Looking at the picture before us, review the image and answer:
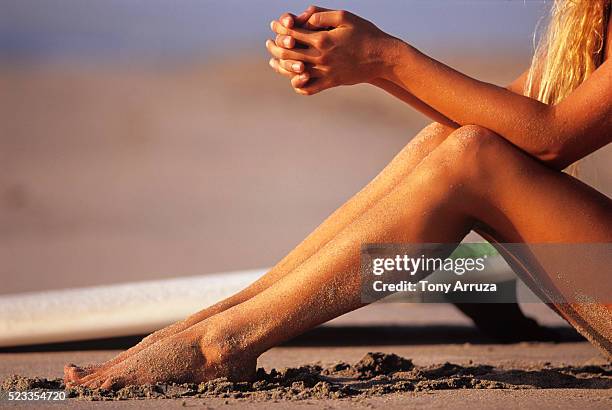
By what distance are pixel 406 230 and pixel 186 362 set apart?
1.96 ft

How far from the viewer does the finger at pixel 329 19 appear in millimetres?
2420

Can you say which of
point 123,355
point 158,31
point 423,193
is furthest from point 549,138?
point 158,31

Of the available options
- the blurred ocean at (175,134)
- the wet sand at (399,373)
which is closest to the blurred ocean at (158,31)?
the blurred ocean at (175,134)

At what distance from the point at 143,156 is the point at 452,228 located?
725 centimetres

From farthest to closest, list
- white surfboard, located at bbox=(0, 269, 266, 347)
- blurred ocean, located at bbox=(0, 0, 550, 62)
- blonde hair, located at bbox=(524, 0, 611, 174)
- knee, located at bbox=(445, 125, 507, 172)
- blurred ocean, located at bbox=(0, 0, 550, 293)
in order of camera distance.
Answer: blurred ocean, located at bbox=(0, 0, 550, 62) < blurred ocean, located at bbox=(0, 0, 550, 293) < white surfboard, located at bbox=(0, 269, 266, 347) < blonde hair, located at bbox=(524, 0, 611, 174) < knee, located at bbox=(445, 125, 507, 172)

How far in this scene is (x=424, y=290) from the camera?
361 centimetres

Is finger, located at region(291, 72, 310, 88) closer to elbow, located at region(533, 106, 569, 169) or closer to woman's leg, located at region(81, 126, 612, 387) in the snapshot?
woman's leg, located at region(81, 126, 612, 387)

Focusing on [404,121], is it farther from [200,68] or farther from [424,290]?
[424,290]

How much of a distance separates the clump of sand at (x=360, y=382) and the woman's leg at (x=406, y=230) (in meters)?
0.04

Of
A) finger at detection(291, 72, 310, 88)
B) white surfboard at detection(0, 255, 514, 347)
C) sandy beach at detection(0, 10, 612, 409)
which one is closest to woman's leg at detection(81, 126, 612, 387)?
sandy beach at detection(0, 10, 612, 409)

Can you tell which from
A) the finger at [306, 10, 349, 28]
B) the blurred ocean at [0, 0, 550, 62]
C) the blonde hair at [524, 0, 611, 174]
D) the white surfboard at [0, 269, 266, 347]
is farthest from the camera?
the blurred ocean at [0, 0, 550, 62]

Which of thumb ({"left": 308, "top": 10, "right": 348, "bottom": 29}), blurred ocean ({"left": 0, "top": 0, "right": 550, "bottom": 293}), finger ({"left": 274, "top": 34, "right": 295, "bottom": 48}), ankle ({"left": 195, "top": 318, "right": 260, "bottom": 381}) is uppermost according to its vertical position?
blurred ocean ({"left": 0, "top": 0, "right": 550, "bottom": 293})

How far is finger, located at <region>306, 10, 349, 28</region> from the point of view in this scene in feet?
7.94

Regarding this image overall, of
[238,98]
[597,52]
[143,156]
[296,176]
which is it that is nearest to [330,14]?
[597,52]
